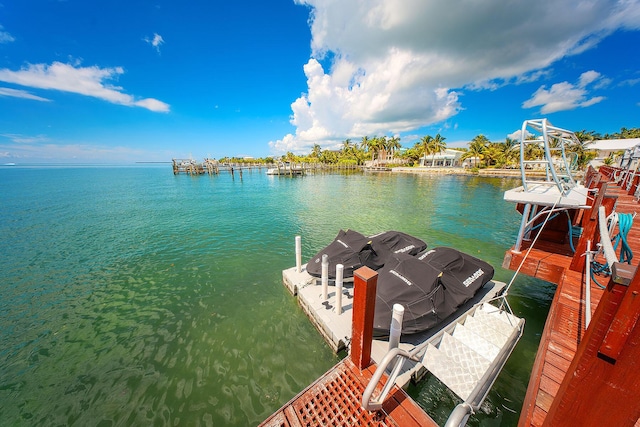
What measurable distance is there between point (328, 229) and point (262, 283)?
6.77m

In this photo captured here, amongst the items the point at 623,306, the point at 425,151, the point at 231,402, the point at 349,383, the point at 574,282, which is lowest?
the point at 231,402

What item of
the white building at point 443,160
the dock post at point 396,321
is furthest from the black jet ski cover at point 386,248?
the white building at point 443,160

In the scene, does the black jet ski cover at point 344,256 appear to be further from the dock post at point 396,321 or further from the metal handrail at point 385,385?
the metal handrail at point 385,385

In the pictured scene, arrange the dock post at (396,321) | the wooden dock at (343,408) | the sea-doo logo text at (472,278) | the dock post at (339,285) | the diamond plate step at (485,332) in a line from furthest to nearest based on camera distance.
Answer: the sea-doo logo text at (472,278) < the dock post at (339,285) < the diamond plate step at (485,332) < the dock post at (396,321) < the wooden dock at (343,408)

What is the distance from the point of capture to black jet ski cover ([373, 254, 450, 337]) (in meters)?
4.55

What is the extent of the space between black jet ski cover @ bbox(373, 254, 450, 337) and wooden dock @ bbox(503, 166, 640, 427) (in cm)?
167

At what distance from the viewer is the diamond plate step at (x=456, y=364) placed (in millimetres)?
3709

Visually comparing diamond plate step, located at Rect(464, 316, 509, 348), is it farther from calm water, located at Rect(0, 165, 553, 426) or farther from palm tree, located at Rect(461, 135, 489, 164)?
palm tree, located at Rect(461, 135, 489, 164)

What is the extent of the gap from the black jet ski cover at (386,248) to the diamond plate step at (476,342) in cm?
264

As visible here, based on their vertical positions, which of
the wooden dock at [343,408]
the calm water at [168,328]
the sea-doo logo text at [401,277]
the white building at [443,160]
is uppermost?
the white building at [443,160]

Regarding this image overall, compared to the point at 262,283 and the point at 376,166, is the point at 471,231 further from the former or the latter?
the point at 376,166

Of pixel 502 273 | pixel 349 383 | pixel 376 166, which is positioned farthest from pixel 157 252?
pixel 376 166

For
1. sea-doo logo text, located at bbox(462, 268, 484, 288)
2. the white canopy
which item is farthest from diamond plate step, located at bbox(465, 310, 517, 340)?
the white canopy

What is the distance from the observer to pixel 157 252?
1068cm
